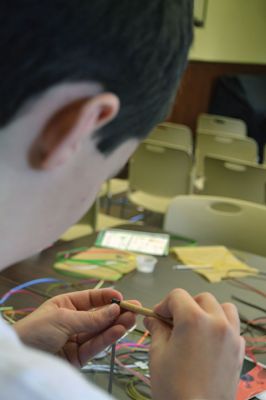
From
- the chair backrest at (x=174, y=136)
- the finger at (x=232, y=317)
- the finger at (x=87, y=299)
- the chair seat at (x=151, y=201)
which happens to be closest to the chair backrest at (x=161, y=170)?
the chair seat at (x=151, y=201)

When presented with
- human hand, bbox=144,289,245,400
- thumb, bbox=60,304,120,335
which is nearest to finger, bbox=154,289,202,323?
human hand, bbox=144,289,245,400

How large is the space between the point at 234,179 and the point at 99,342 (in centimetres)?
192

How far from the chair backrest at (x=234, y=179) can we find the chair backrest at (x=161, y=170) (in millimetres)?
185

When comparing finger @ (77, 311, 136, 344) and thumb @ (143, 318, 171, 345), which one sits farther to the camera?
finger @ (77, 311, 136, 344)

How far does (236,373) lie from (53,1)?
0.52 meters

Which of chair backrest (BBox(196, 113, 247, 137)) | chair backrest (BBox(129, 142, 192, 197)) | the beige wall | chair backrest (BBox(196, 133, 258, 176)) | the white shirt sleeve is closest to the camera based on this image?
the white shirt sleeve

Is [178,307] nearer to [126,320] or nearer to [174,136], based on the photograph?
[126,320]

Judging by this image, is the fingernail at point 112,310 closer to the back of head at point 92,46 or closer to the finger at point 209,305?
the finger at point 209,305

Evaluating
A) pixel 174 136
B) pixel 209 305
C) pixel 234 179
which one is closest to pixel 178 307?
pixel 209 305

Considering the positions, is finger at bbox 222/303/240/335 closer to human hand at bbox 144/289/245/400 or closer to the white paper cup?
human hand at bbox 144/289/245/400

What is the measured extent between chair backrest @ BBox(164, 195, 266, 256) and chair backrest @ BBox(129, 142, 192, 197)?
105 cm

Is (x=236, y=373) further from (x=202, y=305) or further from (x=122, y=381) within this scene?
(x=122, y=381)

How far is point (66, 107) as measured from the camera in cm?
40

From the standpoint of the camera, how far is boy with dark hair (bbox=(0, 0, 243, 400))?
37 centimetres
